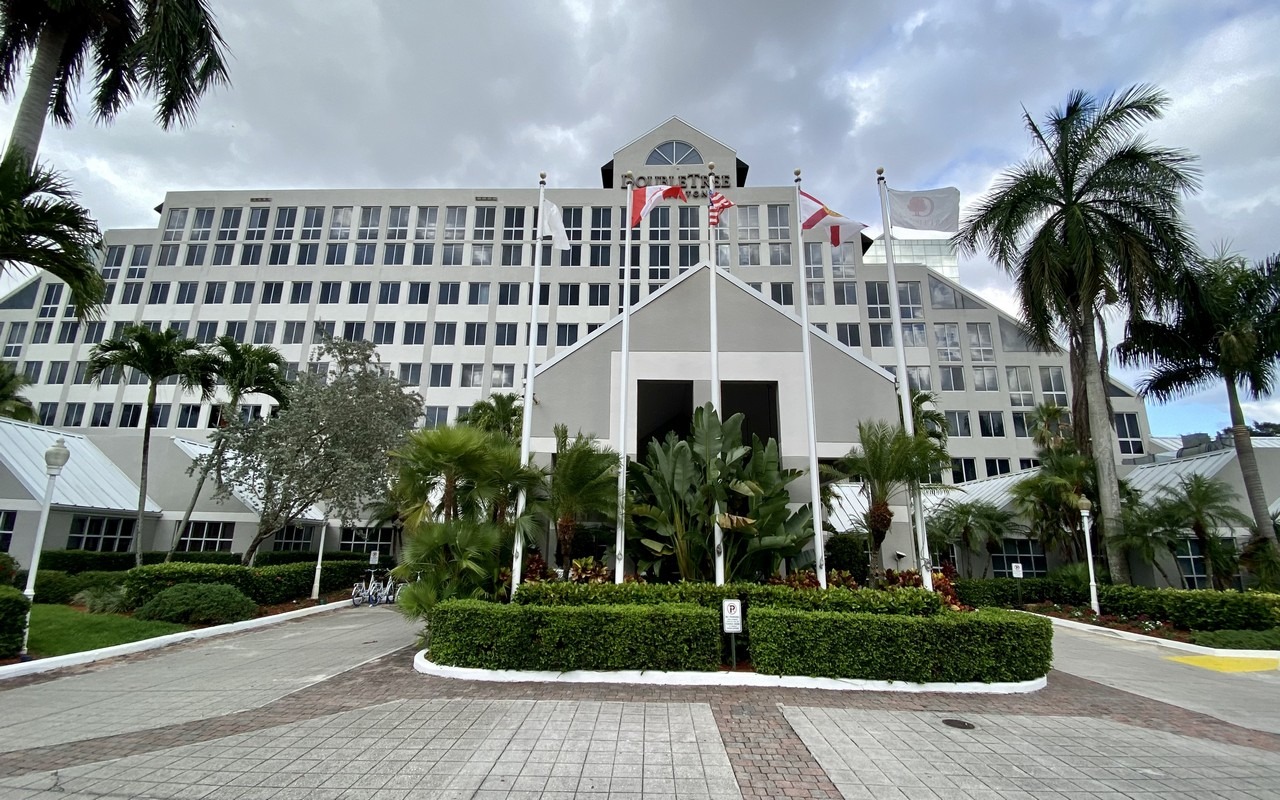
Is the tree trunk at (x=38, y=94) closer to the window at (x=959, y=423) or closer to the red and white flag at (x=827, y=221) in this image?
the red and white flag at (x=827, y=221)

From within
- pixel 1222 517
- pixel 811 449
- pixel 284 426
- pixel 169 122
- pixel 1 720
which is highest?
pixel 169 122

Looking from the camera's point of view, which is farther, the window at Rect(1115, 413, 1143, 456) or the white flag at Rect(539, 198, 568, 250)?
the window at Rect(1115, 413, 1143, 456)

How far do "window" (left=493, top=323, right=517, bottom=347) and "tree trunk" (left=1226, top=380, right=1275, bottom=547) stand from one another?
1328 inches

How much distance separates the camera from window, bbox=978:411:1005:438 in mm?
36812

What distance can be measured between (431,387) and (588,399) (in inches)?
1047

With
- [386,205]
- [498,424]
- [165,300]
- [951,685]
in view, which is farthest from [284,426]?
[165,300]

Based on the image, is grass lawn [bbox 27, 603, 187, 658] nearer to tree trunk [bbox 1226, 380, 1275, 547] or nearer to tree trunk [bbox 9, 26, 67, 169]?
tree trunk [bbox 9, 26, 67, 169]

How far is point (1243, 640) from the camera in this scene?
13.6 meters

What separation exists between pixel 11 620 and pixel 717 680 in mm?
11629

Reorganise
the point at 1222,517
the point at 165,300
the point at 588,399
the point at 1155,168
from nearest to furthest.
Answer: the point at 588,399 < the point at 1222,517 < the point at 1155,168 < the point at 165,300

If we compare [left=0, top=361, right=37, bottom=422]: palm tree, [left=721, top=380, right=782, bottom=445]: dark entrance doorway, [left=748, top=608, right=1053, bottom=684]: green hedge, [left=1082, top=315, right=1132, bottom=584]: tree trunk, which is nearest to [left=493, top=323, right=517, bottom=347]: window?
[left=721, top=380, right=782, bottom=445]: dark entrance doorway

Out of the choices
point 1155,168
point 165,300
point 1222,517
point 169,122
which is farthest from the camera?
point 165,300

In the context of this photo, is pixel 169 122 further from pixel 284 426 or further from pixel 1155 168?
pixel 1155 168

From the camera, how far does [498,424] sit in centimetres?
2445
